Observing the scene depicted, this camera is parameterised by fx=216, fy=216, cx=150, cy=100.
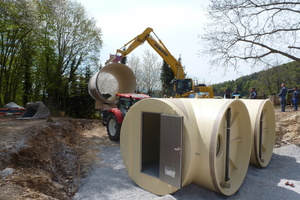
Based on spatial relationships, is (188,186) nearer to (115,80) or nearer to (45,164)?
(45,164)

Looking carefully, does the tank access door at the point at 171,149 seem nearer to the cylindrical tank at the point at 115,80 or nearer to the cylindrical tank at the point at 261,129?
the cylindrical tank at the point at 261,129

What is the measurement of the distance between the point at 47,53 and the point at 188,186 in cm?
1747

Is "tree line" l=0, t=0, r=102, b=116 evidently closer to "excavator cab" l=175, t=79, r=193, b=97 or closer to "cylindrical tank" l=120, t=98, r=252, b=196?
"excavator cab" l=175, t=79, r=193, b=97

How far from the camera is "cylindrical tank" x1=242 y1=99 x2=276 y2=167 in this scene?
5734 mm

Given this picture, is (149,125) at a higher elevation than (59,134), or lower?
higher

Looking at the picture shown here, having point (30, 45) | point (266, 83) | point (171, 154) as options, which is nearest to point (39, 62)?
point (30, 45)

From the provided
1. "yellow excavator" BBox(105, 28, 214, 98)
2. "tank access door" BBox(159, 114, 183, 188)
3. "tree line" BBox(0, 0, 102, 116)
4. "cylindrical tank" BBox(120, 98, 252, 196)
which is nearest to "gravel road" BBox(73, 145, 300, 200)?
"cylindrical tank" BBox(120, 98, 252, 196)

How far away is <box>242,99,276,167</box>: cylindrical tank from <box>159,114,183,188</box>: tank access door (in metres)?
2.87

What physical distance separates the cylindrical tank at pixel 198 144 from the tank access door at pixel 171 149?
18 mm

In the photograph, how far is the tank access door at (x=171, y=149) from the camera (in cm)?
377

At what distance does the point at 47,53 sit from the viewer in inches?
712

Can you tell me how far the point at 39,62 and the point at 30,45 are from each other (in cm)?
196

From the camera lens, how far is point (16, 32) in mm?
15039

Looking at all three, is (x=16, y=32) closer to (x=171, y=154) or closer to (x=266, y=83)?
(x=171, y=154)
